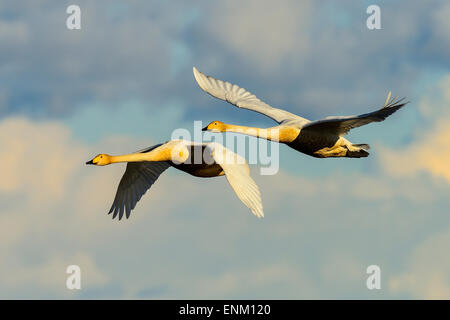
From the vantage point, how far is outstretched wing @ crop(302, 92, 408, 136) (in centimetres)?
1841

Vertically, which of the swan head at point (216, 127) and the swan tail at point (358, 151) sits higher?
the swan head at point (216, 127)

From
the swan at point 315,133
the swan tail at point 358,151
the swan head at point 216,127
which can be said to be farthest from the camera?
the swan tail at point 358,151

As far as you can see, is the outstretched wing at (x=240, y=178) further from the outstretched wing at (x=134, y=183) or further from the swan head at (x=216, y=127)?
the outstretched wing at (x=134, y=183)

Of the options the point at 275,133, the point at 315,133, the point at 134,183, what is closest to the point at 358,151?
the point at 315,133

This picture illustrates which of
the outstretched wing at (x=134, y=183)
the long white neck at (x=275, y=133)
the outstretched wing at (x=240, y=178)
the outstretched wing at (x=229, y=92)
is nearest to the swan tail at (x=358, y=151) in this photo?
the long white neck at (x=275, y=133)

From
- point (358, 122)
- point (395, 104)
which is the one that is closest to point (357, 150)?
point (358, 122)

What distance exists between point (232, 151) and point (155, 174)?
151 inches

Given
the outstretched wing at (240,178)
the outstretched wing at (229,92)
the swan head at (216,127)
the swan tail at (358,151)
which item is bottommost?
the outstretched wing at (240,178)

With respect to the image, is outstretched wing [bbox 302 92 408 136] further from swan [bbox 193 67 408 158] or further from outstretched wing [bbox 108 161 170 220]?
outstretched wing [bbox 108 161 170 220]

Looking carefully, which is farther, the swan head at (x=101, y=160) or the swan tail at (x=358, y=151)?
the swan tail at (x=358, y=151)

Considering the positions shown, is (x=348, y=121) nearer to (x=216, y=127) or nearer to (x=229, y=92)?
(x=216, y=127)

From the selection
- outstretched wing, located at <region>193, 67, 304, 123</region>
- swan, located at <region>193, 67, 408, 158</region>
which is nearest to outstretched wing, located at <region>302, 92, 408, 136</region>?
swan, located at <region>193, 67, 408, 158</region>

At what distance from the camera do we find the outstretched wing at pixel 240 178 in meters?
16.8

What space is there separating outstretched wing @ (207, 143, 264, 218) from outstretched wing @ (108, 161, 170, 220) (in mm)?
3317
